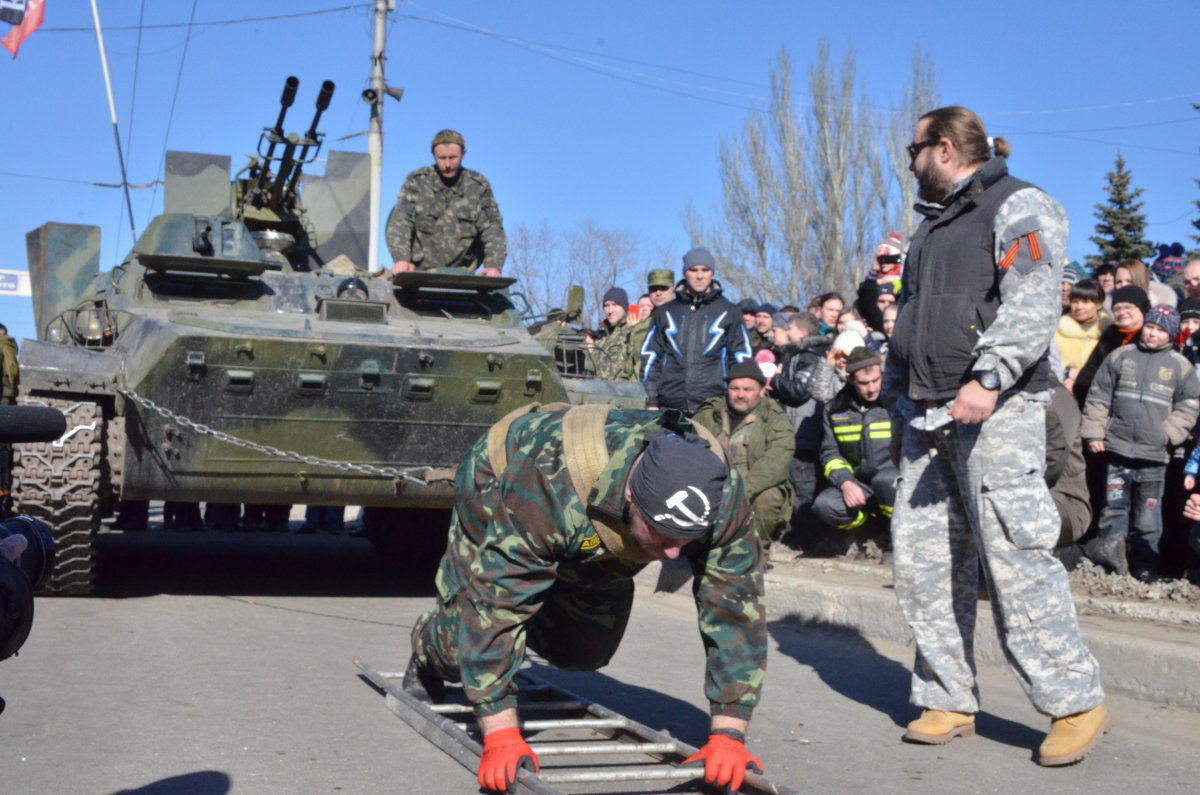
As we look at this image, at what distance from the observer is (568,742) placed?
15.5 feet

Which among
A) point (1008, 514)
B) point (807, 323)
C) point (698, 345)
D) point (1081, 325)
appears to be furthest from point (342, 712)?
point (807, 323)

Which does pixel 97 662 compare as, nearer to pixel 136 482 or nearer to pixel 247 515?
pixel 136 482

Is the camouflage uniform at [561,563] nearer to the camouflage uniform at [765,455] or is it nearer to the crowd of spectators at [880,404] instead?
the crowd of spectators at [880,404]

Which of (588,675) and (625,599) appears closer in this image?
(625,599)

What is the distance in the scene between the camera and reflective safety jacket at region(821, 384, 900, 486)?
8.52m

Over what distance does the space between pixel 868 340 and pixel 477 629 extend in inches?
248

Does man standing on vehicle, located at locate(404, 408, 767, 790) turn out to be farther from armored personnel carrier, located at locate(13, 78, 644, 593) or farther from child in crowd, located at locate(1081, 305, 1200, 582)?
child in crowd, located at locate(1081, 305, 1200, 582)

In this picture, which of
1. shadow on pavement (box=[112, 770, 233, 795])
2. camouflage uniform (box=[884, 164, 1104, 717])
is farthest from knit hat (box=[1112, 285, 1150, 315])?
shadow on pavement (box=[112, 770, 233, 795])

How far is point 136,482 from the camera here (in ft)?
25.8

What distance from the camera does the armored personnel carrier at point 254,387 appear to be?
770 cm

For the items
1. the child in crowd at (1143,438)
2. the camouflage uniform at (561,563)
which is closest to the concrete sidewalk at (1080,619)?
the child in crowd at (1143,438)

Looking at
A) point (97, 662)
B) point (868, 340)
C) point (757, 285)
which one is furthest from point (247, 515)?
point (757, 285)

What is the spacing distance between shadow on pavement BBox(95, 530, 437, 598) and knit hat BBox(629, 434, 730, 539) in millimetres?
5237

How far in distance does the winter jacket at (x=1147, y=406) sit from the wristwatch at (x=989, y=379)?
3570 millimetres
